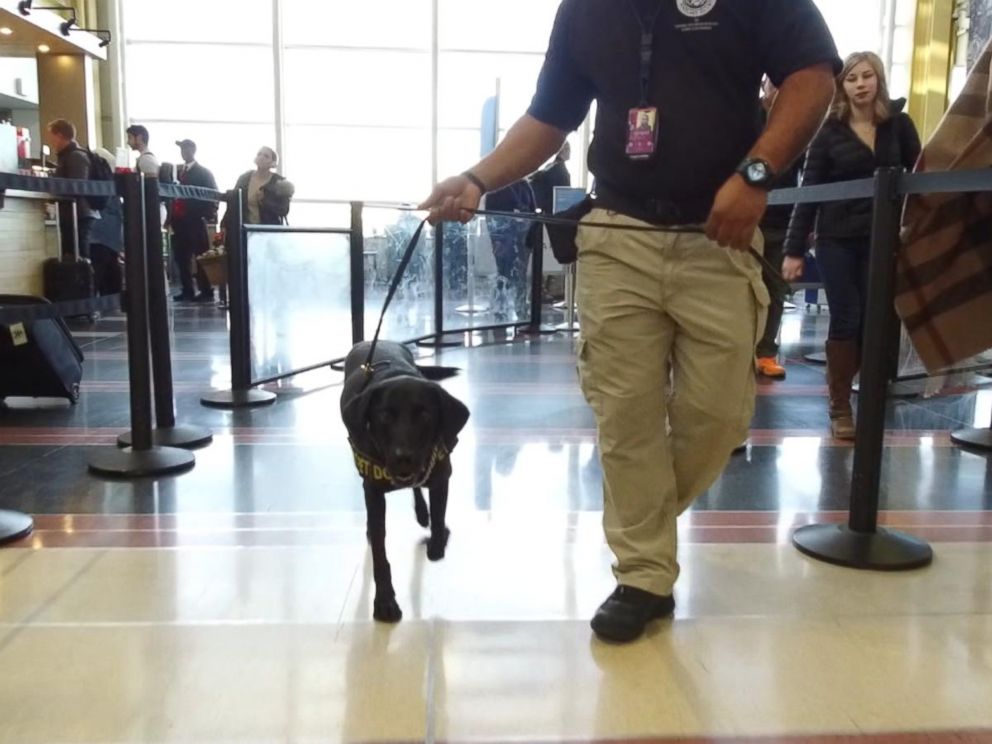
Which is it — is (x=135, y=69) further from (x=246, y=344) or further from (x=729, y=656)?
(x=729, y=656)

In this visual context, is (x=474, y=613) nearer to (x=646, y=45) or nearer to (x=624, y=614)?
(x=624, y=614)

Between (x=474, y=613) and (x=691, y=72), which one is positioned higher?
(x=691, y=72)

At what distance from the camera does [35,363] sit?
4289 millimetres

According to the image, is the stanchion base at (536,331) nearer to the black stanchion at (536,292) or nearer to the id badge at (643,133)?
the black stanchion at (536,292)

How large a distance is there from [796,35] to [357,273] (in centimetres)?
405

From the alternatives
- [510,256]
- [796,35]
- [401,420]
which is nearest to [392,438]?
[401,420]


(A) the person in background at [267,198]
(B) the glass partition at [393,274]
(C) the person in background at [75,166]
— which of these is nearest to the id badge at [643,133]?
(B) the glass partition at [393,274]

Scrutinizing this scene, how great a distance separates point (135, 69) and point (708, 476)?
12723 millimetres

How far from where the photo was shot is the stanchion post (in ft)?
18.2

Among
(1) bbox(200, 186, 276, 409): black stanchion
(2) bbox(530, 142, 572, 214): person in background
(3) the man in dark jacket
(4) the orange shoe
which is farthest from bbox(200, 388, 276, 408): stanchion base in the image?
(3) the man in dark jacket

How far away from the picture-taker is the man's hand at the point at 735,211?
1643 mm

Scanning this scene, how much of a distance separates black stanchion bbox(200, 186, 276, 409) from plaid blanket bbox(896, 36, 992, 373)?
304 centimetres

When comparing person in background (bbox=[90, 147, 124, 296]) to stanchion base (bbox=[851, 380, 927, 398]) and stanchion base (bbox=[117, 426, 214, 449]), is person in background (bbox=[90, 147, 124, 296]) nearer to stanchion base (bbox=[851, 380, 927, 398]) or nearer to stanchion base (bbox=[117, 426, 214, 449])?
stanchion base (bbox=[117, 426, 214, 449])

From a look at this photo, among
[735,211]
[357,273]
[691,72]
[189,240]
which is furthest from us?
[189,240]
